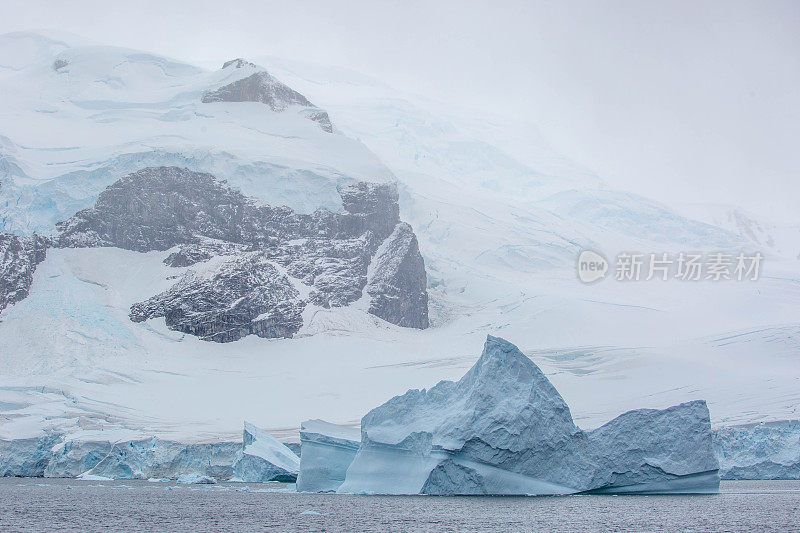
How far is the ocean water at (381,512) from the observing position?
2475 centimetres

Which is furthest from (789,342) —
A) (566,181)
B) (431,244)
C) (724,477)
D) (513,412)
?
(566,181)

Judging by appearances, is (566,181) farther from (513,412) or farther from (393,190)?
(513,412)

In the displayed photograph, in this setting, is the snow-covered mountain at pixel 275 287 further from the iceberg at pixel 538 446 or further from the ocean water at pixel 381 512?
the iceberg at pixel 538 446

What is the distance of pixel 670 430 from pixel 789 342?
46.8 m

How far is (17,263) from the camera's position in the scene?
7875 cm

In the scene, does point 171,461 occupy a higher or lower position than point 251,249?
higher

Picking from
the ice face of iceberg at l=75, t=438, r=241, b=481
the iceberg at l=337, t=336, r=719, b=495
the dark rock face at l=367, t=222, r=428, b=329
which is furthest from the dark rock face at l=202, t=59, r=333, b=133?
the iceberg at l=337, t=336, r=719, b=495

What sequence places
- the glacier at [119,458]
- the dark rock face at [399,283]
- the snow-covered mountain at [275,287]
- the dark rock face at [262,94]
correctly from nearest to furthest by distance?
1. the glacier at [119,458]
2. the snow-covered mountain at [275,287]
3. the dark rock face at [399,283]
4. the dark rock face at [262,94]

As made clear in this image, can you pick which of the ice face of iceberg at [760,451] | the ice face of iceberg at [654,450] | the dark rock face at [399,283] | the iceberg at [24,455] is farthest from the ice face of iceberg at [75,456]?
the dark rock face at [399,283]

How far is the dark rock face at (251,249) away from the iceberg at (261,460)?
129ft

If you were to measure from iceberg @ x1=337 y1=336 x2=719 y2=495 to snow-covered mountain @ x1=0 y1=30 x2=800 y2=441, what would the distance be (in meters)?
23.8

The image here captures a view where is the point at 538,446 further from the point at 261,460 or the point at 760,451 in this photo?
the point at 760,451

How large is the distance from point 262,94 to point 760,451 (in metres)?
79.0

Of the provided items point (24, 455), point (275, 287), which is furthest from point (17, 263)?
point (24, 455)
